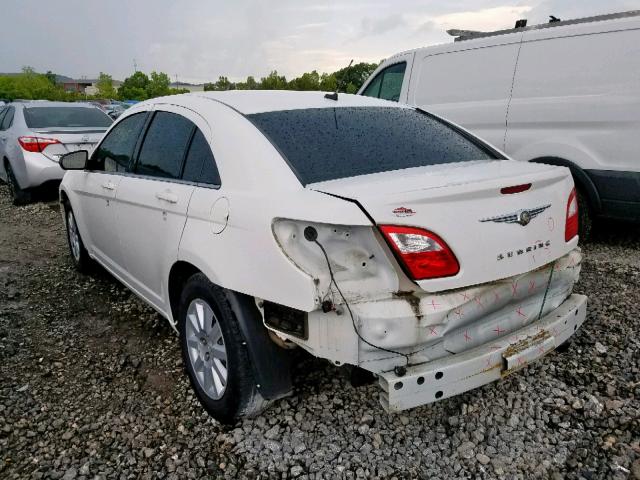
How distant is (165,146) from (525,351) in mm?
2223

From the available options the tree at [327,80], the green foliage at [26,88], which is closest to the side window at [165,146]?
the tree at [327,80]

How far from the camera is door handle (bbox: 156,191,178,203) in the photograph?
266 cm

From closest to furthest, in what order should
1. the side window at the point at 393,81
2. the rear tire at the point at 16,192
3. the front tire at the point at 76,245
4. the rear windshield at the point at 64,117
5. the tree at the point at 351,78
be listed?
the tree at the point at 351,78, the front tire at the point at 76,245, the side window at the point at 393,81, the rear windshield at the point at 64,117, the rear tire at the point at 16,192

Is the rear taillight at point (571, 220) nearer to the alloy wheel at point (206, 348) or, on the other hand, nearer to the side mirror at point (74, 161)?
the alloy wheel at point (206, 348)

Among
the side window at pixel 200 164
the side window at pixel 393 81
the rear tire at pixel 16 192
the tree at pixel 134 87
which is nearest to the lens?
the side window at pixel 200 164

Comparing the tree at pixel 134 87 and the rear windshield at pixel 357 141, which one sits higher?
the rear windshield at pixel 357 141

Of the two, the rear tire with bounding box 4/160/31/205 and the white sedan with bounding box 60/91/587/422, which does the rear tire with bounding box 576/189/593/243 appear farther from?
the rear tire with bounding box 4/160/31/205

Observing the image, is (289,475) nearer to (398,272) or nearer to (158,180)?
(398,272)

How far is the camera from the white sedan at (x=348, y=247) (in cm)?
192

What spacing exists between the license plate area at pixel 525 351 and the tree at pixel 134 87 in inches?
3585

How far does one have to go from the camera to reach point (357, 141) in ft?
8.38

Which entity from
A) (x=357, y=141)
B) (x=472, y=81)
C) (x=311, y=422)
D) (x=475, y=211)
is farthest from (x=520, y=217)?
(x=472, y=81)

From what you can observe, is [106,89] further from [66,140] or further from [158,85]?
[66,140]

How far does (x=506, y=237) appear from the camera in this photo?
204cm
